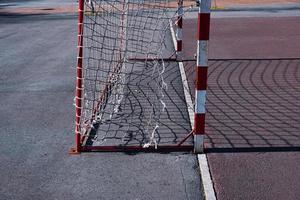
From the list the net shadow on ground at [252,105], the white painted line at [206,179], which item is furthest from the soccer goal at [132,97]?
the net shadow on ground at [252,105]

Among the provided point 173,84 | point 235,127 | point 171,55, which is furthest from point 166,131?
point 171,55

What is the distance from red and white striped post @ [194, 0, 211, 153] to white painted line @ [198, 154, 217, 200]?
0.85 ft

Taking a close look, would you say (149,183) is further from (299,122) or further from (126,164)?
(299,122)

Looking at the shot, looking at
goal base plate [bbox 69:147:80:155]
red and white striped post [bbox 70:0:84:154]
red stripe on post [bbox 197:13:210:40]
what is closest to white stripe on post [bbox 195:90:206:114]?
red stripe on post [bbox 197:13:210:40]

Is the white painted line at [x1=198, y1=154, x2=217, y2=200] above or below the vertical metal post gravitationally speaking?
below

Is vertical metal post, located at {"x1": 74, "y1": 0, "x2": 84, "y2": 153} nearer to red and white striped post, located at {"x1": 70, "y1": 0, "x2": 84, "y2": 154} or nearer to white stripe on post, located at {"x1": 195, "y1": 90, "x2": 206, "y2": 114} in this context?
red and white striped post, located at {"x1": 70, "y1": 0, "x2": 84, "y2": 154}

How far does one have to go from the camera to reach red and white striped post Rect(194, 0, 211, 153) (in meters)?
5.98

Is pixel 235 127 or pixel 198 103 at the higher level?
pixel 198 103

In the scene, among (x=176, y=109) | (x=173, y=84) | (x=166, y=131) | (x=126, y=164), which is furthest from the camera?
(x=173, y=84)

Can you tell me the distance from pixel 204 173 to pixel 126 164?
97 centimetres

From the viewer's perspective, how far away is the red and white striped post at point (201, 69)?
598cm

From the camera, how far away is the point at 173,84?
10.3 metres

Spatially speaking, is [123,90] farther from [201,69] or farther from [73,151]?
[201,69]

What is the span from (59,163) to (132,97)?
322cm
